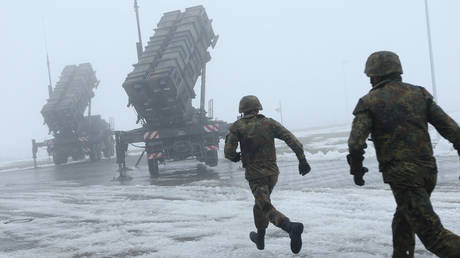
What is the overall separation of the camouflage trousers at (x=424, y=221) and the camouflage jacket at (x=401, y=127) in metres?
0.10

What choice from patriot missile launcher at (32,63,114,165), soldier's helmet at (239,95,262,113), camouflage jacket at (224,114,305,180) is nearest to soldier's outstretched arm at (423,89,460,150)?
camouflage jacket at (224,114,305,180)

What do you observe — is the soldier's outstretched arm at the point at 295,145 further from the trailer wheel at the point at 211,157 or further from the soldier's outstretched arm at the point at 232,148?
the trailer wheel at the point at 211,157

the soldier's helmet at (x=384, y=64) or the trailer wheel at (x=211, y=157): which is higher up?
the soldier's helmet at (x=384, y=64)

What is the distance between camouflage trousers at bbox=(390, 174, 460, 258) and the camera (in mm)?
3336

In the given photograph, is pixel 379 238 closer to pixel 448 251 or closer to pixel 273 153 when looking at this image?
pixel 273 153

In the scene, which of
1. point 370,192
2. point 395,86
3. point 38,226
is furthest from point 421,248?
point 38,226

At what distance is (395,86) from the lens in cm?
375

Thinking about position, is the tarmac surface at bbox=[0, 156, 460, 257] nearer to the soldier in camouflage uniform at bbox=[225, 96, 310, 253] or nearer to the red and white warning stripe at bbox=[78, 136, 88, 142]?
the soldier in camouflage uniform at bbox=[225, 96, 310, 253]

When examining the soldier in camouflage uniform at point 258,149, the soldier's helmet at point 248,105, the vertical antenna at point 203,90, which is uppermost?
the vertical antenna at point 203,90

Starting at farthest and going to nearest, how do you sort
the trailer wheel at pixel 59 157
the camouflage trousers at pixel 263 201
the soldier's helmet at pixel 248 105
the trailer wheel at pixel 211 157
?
the trailer wheel at pixel 59 157, the trailer wheel at pixel 211 157, the soldier's helmet at pixel 248 105, the camouflage trousers at pixel 263 201

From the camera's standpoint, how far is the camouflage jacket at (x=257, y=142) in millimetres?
5246

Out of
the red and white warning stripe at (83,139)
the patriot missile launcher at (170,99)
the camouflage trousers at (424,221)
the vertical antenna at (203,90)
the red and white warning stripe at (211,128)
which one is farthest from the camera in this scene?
the red and white warning stripe at (83,139)

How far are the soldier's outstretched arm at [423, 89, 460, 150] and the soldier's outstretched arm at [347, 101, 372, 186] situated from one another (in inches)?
18.8

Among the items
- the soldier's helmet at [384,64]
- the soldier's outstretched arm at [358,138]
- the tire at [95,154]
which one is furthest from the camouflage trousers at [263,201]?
the tire at [95,154]
